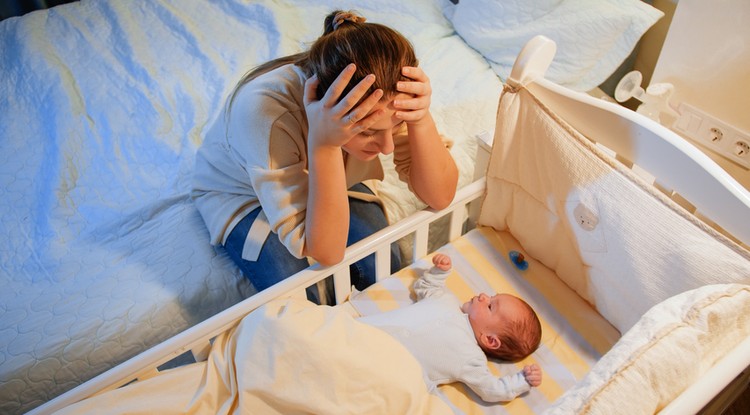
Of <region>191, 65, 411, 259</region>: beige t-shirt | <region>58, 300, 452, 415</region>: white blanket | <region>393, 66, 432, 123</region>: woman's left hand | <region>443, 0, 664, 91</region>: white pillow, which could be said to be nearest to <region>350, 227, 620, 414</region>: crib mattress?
<region>58, 300, 452, 415</region>: white blanket

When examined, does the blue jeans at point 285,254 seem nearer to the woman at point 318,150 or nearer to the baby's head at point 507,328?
the woman at point 318,150

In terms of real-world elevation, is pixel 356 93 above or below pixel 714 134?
above

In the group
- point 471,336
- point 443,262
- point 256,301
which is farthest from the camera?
point 443,262

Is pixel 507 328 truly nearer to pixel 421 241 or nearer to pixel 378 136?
pixel 421 241

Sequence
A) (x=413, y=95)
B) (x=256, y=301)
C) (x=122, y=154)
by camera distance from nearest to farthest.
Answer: (x=413, y=95), (x=256, y=301), (x=122, y=154)

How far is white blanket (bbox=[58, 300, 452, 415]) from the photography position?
0.82 metres

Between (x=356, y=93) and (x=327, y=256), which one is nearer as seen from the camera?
(x=356, y=93)

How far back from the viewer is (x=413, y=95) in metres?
0.81

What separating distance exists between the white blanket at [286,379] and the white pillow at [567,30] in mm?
1125

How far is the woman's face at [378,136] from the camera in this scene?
78cm

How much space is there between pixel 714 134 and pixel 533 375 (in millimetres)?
770

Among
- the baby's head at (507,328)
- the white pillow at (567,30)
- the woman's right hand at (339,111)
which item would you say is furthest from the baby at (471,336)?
the white pillow at (567,30)

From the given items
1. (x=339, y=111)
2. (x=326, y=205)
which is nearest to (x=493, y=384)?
(x=326, y=205)

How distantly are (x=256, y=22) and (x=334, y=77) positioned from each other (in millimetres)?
1354
